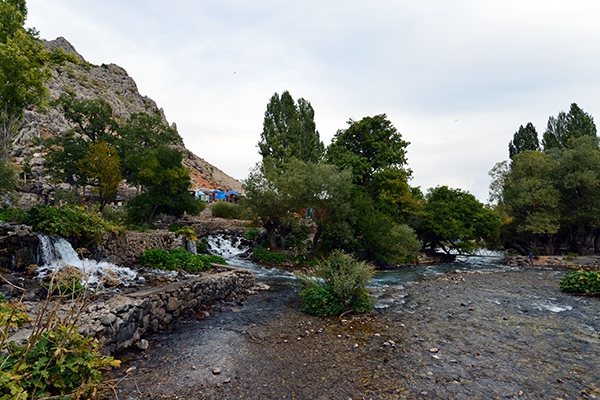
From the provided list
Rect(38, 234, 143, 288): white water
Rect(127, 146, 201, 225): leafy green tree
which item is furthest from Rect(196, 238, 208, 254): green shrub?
Rect(38, 234, 143, 288): white water

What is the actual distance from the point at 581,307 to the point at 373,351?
386 inches

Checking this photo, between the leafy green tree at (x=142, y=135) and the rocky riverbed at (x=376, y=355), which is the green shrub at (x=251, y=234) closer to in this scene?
the leafy green tree at (x=142, y=135)

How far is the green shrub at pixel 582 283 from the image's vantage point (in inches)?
538

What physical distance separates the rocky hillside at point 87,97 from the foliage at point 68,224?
22.5m

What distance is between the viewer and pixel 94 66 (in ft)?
302

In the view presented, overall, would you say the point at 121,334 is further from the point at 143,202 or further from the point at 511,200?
the point at 511,200

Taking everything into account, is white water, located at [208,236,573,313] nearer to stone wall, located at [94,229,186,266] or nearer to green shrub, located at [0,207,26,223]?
stone wall, located at [94,229,186,266]

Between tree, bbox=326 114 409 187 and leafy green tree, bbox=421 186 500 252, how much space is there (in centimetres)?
661

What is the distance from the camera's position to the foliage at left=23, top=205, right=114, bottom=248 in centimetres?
1220

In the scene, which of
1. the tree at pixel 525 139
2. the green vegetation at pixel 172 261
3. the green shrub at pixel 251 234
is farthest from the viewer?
the tree at pixel 525 139

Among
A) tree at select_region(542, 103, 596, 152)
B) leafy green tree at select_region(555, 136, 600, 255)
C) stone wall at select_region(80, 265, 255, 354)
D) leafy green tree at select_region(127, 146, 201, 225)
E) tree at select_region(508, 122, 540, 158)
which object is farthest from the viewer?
tree at select_region(508, 122, 540, 158)

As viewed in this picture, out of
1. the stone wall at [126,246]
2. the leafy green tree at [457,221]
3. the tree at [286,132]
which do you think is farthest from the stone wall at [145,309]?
the tree at [286,132]

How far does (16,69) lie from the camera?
55.9ft

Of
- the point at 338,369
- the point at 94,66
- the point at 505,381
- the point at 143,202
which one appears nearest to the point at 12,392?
the point at 338,369
